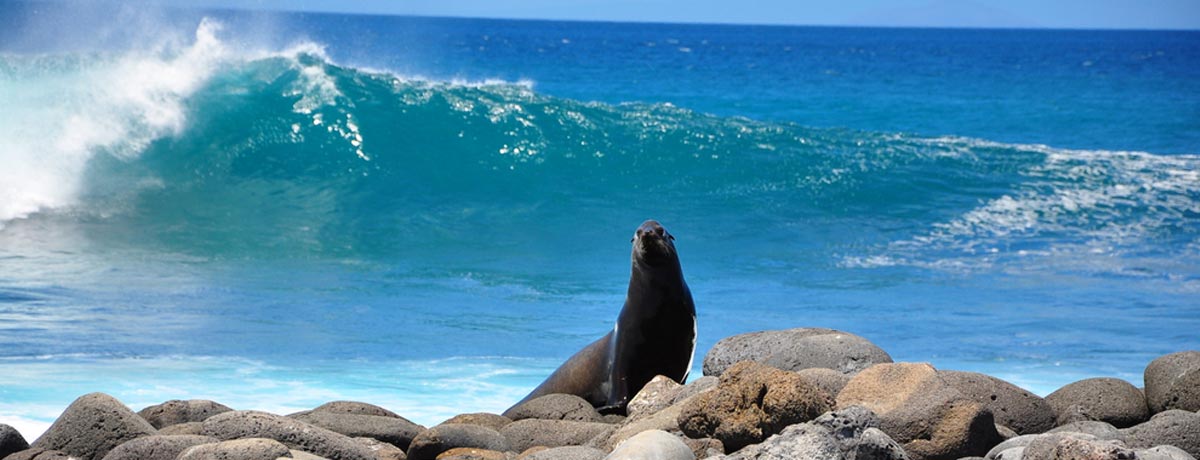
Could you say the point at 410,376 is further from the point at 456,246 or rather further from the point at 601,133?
the point at 601,133

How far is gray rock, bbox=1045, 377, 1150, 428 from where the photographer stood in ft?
19.5

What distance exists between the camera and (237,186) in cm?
1756

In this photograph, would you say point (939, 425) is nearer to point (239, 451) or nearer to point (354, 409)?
point (239, 451)

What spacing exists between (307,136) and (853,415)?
15.5 metres

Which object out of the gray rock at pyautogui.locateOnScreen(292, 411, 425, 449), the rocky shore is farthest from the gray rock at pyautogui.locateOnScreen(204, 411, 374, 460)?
the gray rock at pyautogui.locateOnScreen(292, 411, 425, 449)

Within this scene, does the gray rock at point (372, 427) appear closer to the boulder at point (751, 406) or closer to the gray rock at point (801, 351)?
the boulder at point (751, 406)

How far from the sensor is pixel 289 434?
485 centimetres

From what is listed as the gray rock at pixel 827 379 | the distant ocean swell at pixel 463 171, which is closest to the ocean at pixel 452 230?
the distant ocean swell at pixel 463 171

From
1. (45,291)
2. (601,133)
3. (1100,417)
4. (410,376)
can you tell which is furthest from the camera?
(601,133)

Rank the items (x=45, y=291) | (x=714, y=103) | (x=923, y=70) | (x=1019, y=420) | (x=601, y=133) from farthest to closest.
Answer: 1. (x=923, y=70)
2. (x=714, y=103)
3. (x=601, y=133)
4. (x=45, y=291)
5. (x=1019, y=420)

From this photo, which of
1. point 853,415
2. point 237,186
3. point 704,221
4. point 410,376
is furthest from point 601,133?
point 853,415

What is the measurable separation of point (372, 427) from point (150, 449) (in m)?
1.08

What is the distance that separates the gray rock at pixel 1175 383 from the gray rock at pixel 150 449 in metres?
4.06

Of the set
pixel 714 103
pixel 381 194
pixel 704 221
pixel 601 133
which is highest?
pixel 714 103
